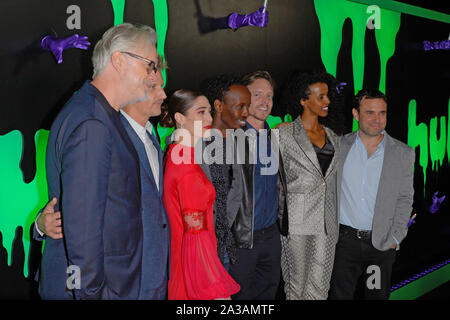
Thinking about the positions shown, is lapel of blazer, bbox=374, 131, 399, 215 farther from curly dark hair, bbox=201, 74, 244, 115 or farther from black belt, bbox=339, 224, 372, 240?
curly dark hair, bbox=201, 74, 244, 115

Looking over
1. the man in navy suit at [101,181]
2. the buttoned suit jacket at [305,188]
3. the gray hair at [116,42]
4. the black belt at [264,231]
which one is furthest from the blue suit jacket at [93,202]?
the buttoned suit jacket at [305,188]

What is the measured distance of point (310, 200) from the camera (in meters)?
3.11

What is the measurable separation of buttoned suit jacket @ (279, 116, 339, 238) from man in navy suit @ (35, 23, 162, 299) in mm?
1500

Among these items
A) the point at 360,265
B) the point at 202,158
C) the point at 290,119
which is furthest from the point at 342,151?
the point at 202,158

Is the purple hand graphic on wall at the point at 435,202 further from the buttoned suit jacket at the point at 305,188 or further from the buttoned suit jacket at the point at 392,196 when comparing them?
the buttoned suit jacket at the point at 305,188

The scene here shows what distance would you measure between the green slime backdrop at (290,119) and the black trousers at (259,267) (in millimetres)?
881

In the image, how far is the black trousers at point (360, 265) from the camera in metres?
3.27

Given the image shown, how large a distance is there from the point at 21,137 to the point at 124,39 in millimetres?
971

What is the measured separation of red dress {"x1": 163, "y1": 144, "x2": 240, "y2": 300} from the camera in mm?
2215

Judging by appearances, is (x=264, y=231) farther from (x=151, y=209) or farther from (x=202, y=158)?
(x=151, y=209)

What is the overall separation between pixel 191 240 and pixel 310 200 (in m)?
1.16

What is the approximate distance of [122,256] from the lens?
173 centimetres

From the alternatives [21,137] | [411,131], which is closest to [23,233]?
[21,137]
